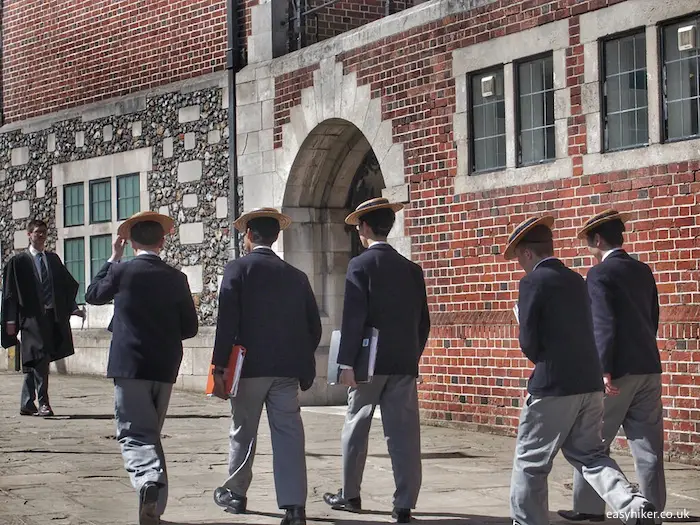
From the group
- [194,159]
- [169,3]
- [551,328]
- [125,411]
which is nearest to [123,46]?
[169,3]

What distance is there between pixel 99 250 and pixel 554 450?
39.7 feet

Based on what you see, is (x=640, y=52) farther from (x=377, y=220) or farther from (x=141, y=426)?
(x=141, y=426)

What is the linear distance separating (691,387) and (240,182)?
6.86m

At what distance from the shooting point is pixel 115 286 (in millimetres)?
7684

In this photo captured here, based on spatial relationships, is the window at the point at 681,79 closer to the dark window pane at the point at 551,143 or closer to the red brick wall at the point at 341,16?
the dark window pane at the point at 551,143

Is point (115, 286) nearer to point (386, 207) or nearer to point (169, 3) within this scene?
point (386, 207)

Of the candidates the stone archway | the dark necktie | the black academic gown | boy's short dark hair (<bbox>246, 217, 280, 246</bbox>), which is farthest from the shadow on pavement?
boy's short dark hair (<bbox>246, 217, 280, 246</bbox>)

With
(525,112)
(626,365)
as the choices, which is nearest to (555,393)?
(626,365)

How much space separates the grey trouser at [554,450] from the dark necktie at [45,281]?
23.9 feet

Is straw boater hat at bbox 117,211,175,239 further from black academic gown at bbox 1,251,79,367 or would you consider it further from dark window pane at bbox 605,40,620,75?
black academic gown at bbox 1,251,79,367

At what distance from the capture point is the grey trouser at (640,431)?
7344mm

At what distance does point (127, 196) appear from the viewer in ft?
57.2

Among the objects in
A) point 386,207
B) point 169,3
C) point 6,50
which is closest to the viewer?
point 386,207

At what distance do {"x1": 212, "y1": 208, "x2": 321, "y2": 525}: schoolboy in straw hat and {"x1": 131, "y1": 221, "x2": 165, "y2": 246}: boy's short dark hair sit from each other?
1.51 ft
